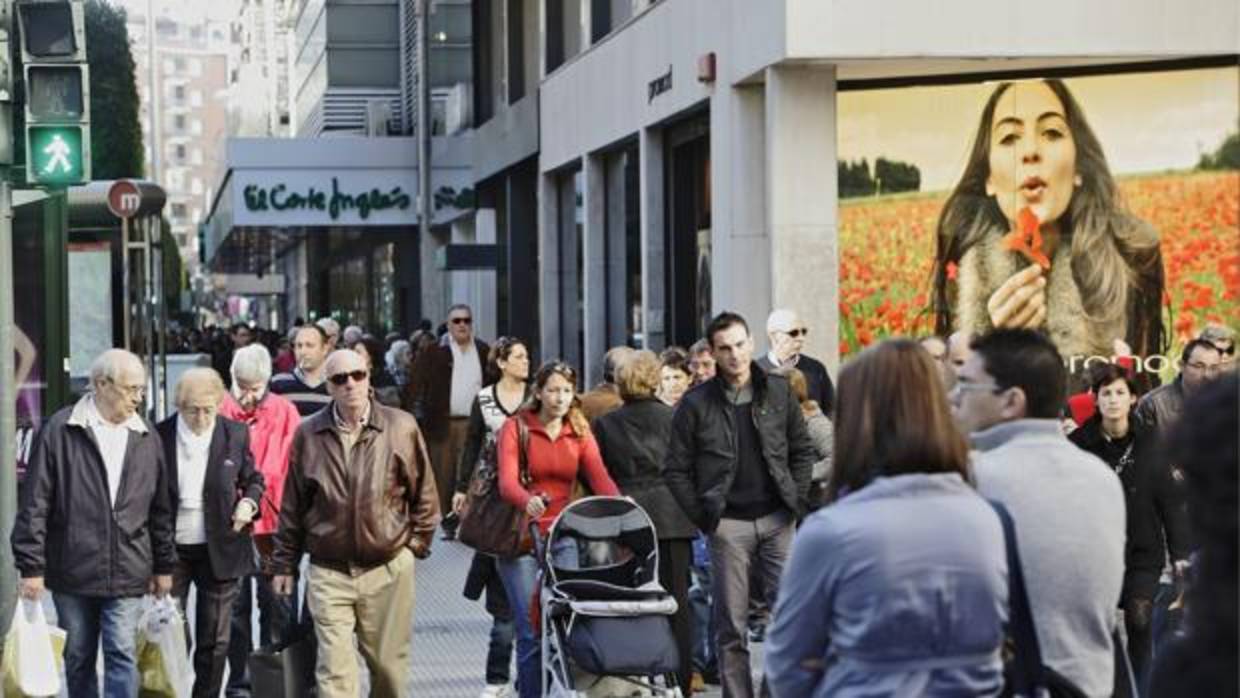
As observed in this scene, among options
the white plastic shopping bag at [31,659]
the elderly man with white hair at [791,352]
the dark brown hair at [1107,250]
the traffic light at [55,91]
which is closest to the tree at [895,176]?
the dark brown hair at [1107,250]

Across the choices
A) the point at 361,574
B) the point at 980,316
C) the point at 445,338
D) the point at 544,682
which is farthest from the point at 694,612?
the point at 445,338

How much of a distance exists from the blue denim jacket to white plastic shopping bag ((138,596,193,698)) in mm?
5332

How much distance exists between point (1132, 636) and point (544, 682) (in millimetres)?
2498

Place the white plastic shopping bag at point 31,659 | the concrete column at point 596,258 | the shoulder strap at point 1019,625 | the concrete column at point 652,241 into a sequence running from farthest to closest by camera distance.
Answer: the concrete column at point 596,258 < the concrete column at point 652,241 < the white plastic shopping bag at point 31,659 < the shoulder strap at point 1019,625

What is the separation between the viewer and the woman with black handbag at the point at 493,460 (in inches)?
456

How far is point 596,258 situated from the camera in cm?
2822

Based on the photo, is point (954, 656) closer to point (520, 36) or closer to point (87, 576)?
point (87, 576)

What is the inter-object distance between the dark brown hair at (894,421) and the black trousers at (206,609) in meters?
5.82

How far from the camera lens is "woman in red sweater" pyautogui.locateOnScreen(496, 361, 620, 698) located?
10.8 m

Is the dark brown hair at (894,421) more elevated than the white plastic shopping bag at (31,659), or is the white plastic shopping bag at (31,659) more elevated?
the dark brown hair at (894,421)

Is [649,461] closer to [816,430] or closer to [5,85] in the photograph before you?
[816,430]

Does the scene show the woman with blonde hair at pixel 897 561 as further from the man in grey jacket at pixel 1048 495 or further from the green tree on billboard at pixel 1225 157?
the green tree on billboard at pixel 1225 157

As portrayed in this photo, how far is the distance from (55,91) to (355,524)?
12.4 feet

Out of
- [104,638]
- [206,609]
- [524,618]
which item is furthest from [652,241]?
[104,638]
